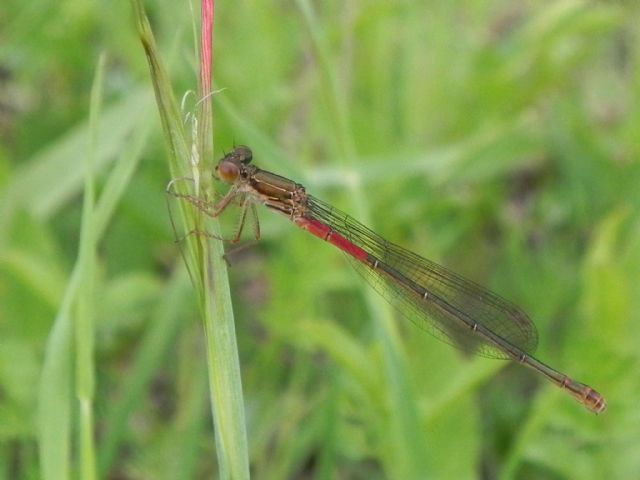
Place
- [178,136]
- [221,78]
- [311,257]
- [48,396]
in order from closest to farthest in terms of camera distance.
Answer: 1. [178,136]
2. [48,396]
3. [311,257]
4. [221,78]

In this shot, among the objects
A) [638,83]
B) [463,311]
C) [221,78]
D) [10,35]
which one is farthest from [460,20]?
[10,35]

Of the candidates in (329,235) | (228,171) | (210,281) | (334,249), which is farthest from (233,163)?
(210,281)

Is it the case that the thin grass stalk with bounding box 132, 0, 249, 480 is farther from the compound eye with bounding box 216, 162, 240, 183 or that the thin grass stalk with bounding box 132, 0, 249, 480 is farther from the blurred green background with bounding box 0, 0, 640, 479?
the compound eye with bounding box 216, 162, 240, 183

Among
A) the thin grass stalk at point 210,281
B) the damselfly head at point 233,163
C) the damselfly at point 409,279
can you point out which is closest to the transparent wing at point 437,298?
the damselfly at point 409,279

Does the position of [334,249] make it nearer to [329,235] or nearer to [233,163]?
[329,235]

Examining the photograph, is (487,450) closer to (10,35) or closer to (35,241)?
(35,241)

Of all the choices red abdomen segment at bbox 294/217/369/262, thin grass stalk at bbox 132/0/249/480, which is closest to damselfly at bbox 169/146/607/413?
red abdomen segment at bbox 294/217/369/262

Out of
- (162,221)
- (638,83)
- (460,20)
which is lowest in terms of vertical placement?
(162,221)

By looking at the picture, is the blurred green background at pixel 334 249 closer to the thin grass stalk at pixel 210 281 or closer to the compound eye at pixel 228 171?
the compound eye at pixel 228 171
